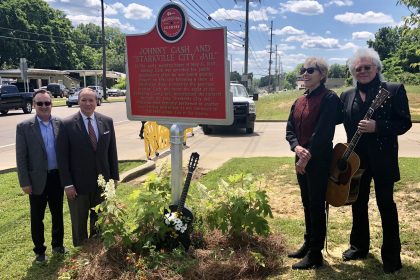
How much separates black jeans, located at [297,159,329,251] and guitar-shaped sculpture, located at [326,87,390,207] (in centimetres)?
11

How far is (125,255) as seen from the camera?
12.2 feet

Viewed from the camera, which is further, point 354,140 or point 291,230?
point 291,230

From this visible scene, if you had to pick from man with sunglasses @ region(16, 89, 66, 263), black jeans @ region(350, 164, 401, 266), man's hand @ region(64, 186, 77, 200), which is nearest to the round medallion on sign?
man with sunglasses @ region(16, 89, 66, 263)

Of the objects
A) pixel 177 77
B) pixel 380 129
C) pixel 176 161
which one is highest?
pixel 177 77

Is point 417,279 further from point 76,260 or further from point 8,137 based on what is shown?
point 8,137

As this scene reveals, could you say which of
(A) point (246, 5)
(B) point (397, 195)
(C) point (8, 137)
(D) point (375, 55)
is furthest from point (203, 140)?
(A) point (246, 5)

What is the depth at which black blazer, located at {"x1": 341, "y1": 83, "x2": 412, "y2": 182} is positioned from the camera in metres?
3.44

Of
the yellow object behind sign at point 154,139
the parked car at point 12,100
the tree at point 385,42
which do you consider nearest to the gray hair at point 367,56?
the yellow object behind sign at point 154,139

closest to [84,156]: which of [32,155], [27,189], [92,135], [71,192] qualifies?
[92,135]

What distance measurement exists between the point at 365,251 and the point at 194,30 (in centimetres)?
258

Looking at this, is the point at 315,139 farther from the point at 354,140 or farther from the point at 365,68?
the point at 365,68

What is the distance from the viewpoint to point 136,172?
7.73 m

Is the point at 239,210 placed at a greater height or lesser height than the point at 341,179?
lesser

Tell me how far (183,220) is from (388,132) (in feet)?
6.21
